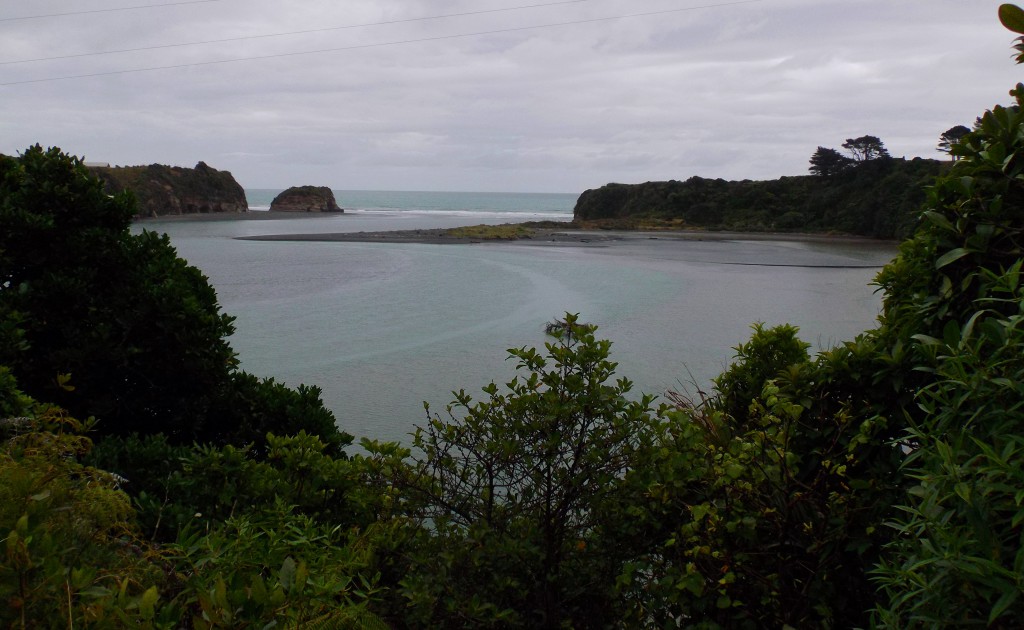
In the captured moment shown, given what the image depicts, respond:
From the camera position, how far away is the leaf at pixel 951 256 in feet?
7.34

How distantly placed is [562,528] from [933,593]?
154cm

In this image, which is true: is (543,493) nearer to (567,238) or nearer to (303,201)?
(567,238)

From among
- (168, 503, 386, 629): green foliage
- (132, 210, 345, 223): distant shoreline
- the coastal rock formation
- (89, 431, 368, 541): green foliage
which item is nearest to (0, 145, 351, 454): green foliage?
(89, 431, 368, 541): green foliage

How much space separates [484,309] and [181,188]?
56.4 m

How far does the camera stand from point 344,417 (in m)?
8.19

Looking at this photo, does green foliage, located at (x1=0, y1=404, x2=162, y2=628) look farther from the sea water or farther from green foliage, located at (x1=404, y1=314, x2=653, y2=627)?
the sea water

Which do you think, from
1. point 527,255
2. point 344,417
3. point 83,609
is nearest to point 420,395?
point 344,417

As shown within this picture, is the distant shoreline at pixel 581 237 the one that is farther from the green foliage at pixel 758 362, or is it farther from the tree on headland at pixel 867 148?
the green foliage at pixel 758 362

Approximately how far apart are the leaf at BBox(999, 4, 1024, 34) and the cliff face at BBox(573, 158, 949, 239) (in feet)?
85.1

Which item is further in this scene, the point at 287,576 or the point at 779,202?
the point at 779,202

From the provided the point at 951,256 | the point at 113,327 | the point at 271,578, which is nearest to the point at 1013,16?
the point at 951,256

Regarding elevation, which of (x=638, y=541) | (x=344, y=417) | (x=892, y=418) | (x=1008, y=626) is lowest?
(x=344, y=417)

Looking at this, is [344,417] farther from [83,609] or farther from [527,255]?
[527,255]

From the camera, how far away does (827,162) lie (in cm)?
4806
